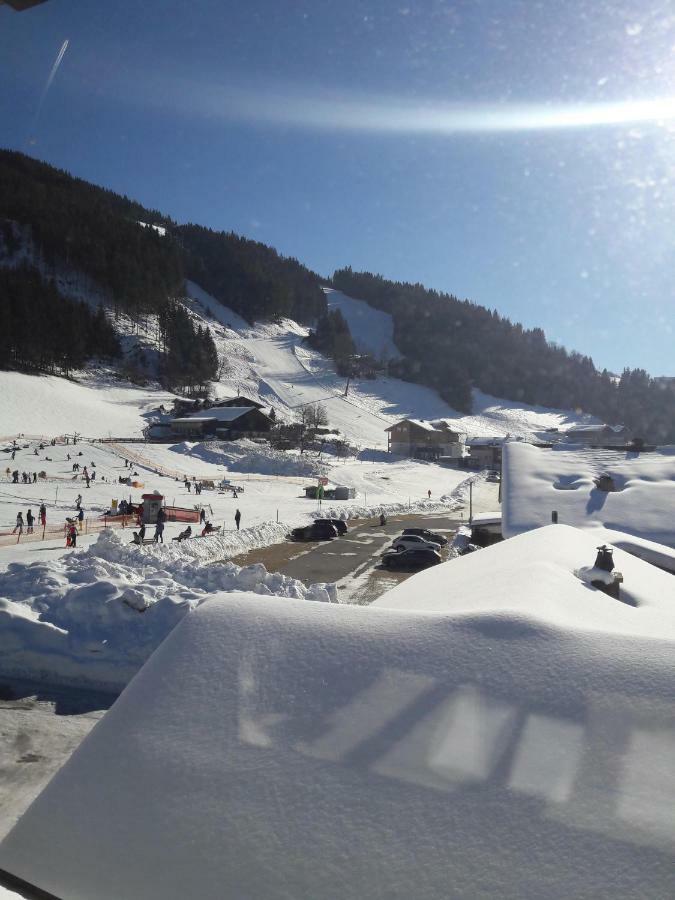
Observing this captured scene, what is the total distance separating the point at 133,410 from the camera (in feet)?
237

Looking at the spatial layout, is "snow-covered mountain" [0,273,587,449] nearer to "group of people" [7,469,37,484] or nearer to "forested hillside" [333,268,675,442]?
"forested hillside" [333,268,675,442]

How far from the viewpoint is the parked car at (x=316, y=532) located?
27781 mm

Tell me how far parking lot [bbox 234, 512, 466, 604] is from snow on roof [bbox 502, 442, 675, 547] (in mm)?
4635

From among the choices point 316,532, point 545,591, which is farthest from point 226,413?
point 545,591

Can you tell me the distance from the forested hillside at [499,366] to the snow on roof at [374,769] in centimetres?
12472

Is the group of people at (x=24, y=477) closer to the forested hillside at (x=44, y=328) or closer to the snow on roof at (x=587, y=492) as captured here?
the snow on roof at (x=587, y=492)

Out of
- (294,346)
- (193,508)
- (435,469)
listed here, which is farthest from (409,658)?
(294,346)

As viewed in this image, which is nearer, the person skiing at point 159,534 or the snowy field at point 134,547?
the snowy field at point 134,547

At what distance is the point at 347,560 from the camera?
2245 centimetres

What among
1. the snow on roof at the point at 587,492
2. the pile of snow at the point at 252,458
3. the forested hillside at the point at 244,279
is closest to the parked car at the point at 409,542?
the snow on roof at the point at 587,492

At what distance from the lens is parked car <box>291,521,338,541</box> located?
27781mm

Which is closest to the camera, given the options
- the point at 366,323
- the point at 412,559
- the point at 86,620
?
the point at 86,620

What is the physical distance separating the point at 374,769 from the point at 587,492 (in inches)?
666

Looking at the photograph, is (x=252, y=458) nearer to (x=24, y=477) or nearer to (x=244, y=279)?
(x=24, y=477)
